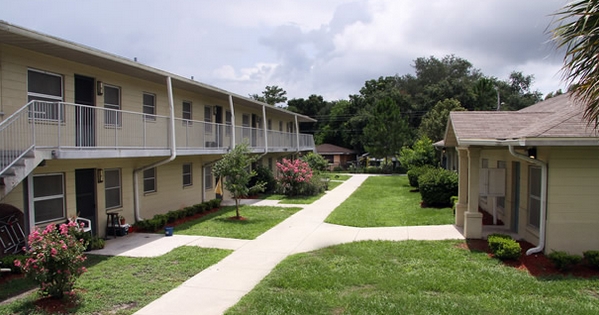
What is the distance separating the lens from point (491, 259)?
895 centimetres

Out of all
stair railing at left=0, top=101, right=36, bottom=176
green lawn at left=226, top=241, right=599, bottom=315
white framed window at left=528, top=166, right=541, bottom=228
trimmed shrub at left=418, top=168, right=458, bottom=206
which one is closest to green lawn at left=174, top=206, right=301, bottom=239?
green lawn at left=226, top=241, right=599, bottom=315

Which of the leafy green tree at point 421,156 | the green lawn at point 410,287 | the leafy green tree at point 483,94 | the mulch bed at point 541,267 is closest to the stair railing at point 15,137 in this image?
the green lawn at point 410,287

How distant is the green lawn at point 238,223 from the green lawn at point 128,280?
201cm

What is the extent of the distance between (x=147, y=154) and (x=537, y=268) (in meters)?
10.1

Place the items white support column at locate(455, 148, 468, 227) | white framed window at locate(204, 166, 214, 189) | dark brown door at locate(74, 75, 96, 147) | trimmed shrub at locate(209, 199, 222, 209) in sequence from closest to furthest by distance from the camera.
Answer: dark brown door at locate(74, 75, 96, 147) < white support column at locate(455, 148, 468, 227) < trimmed shrub at locate(209, 199, 222, 209) < white framed window at locate(204, 166, 214, 189)

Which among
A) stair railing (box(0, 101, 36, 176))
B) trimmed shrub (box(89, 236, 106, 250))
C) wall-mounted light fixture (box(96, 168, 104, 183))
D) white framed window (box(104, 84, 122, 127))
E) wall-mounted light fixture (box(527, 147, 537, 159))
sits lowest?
trimmed shrub (box(89, 236, 106, 250))

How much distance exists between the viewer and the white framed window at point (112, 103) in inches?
462

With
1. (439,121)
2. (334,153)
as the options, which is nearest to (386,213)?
(439,121)

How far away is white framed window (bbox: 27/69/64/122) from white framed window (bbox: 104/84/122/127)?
1414mm

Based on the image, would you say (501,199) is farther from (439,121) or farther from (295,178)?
(439,121)

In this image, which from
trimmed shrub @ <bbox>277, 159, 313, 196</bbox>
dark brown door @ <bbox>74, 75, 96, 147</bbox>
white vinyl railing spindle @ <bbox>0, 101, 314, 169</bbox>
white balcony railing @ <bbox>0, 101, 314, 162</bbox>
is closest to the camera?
white vinyl railing spindle @ <bbox>0, 101, 314, 169</bbox>

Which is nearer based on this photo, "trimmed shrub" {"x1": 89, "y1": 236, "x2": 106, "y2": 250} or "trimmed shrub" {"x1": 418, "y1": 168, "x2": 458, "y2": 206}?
"trimmed shrub" {"x1": 89, "y1": 236, "x2": 106, "y2": 250}

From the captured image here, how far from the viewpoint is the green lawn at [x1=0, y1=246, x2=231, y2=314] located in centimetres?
650

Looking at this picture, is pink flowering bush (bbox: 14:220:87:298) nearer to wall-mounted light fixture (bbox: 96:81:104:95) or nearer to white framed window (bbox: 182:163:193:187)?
wall-mounted light fixture (bbox: 96:81:104:95)
